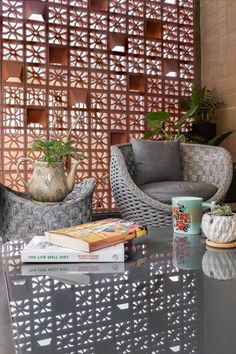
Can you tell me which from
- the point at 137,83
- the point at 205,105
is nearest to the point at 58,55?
the point at 137,83

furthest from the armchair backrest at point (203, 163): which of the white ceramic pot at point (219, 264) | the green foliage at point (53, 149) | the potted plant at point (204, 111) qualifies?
the white ceramic pot at point (219, 264)

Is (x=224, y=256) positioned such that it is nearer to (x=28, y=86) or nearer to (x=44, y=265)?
(x=44, y=265)

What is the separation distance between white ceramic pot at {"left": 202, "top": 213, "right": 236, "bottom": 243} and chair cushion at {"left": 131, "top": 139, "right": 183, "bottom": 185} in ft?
4.96

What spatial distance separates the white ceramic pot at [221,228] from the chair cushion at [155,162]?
1.51m

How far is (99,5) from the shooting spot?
12.1 feet

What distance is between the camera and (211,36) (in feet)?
13.5

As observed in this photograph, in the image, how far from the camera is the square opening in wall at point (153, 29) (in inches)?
154

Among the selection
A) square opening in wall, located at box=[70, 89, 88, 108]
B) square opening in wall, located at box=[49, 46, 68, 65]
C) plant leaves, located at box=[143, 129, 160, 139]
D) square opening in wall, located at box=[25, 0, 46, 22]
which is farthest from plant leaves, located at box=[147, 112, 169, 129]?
square opening in wall, located at box=[25, 0, 46, 22]

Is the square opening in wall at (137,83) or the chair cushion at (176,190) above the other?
the square opening in wall at (137,83)

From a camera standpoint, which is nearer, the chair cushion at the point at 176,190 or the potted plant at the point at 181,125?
the chair cushion at the point at 176,190

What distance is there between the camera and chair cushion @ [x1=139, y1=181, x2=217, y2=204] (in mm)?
2273

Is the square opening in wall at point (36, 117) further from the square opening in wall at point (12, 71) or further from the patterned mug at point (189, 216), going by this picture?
the patterned mug at point (189, 216)

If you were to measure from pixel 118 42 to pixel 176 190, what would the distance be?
6.76 feet

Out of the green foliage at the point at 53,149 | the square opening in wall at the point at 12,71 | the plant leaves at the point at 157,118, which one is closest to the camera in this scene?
the green foliage at the point at 53,149
